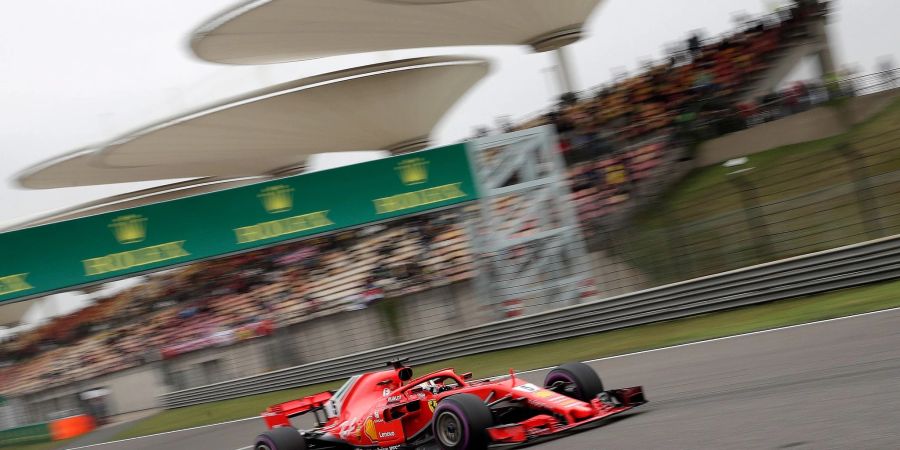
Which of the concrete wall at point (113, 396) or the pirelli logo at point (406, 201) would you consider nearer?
the pirelli logo at point (406, 201)

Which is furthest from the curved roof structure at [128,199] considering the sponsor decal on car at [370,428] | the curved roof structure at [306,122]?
the sponsor decal on car at [370,428]

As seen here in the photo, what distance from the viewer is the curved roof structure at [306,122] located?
89.0ft

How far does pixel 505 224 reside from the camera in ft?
64.8

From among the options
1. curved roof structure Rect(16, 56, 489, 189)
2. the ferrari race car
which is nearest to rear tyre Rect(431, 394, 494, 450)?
the ferrari race car

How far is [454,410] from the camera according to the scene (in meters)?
7.14

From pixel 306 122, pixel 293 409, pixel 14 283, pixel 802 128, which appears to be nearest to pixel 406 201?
pixel 14 283

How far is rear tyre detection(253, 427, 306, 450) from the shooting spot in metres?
8.77

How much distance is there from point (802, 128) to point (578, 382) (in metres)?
13.8

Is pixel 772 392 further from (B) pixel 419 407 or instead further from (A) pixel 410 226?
(A) pixel 410 226

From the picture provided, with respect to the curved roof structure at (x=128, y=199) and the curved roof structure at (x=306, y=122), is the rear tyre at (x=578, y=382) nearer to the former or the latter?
the curved roof structure at (x=306, y=122)

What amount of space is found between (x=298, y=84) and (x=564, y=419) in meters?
20.4

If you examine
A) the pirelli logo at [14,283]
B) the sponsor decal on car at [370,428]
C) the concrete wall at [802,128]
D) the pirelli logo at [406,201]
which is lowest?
the sponsor decal on car at [370,428]

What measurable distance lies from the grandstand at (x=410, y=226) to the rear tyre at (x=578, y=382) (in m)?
Result: 7.73

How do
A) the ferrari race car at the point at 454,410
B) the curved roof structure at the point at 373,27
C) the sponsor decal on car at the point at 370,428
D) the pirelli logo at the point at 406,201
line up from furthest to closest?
1. the curved roof structure at the point at 373,27
2. the pirelli logo at the point at 406,201
3. the sponsor decal on car at the point at 370,428
4. the ferrari race car at the point at 454,410
